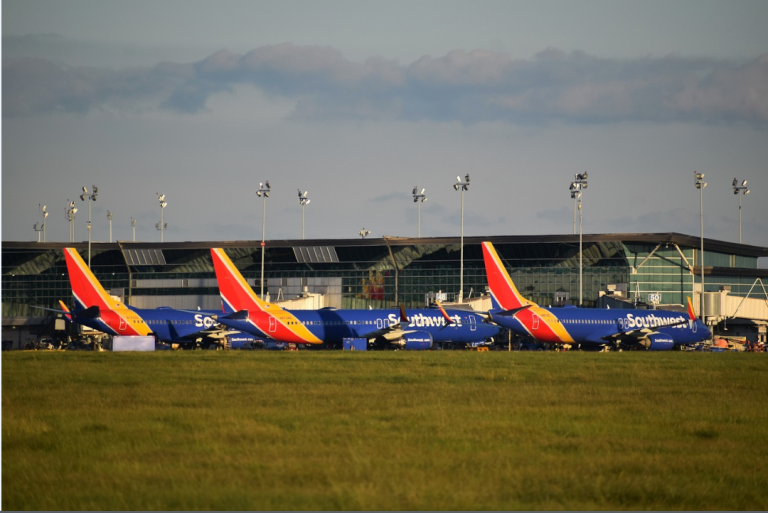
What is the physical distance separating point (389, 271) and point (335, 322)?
41152 millimetres

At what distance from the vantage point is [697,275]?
4065 inches

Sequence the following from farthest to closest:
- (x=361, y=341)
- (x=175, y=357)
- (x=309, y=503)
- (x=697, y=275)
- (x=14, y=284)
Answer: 1. (x=14, y=284)
2. (x=697, y=275)
3. (x=361, y=341)
4. (x=175, y=357)
5. (x=309, y=503)

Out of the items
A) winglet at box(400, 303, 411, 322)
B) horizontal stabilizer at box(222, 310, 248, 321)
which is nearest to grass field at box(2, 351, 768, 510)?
horizontal stabilizer at box(222, 310, 248, 321)

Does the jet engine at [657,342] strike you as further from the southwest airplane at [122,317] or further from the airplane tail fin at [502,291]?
the southwest airplane at [122,317]

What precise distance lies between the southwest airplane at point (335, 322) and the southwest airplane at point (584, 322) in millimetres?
7537

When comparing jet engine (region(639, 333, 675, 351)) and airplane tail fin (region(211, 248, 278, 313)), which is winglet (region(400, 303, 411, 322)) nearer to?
airplane tail fin (region(211, 248, 278, 313))

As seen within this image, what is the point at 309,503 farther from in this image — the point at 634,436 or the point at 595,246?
the point at 595,246

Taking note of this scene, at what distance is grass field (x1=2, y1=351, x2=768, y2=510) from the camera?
15.4 metres

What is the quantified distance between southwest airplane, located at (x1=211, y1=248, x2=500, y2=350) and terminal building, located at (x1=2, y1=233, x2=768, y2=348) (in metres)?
20.1

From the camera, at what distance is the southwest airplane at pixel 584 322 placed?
218 feet

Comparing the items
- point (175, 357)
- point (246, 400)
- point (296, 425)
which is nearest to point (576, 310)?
point (175, 357)

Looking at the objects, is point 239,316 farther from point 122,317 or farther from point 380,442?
point 380,442

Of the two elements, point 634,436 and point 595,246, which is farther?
point 595,246

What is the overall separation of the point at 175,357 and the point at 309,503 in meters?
39.1
